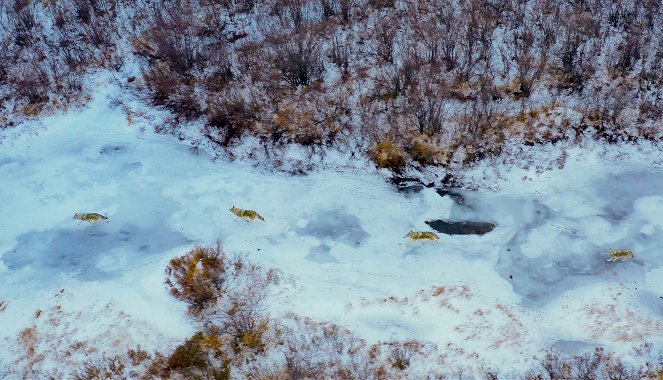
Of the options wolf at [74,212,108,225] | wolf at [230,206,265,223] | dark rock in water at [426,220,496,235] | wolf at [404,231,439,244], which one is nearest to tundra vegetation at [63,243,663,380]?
wolf at [230,206,265,223]

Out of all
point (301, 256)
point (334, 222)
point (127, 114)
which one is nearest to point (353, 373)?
point (301, 256)

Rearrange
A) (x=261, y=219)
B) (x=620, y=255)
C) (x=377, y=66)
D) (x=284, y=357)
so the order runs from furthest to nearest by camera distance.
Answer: (x=377, y=66) < (x=261, y=219) < (x=620, y=255) < (x=284, y=357)

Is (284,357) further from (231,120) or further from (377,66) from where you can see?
(377,66)

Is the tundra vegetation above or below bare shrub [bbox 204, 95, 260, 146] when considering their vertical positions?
below

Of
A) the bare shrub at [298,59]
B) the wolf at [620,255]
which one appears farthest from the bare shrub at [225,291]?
the wolf at [620,255]

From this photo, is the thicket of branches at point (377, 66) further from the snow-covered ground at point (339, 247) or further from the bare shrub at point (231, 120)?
the snow-covered ground at point (339, 247)

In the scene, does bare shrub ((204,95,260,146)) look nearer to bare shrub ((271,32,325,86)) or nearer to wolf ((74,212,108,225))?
bare shrub ((271,32,325,86))

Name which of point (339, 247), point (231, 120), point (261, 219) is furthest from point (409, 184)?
point (231, 120)
